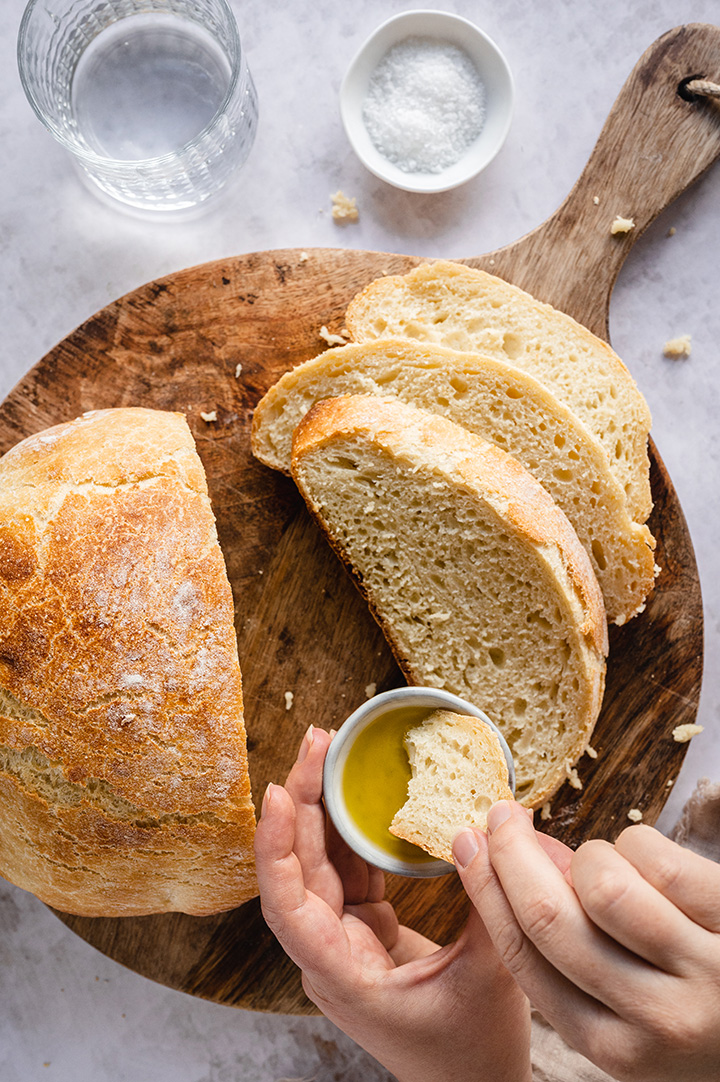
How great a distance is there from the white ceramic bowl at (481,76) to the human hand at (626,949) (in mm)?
2701

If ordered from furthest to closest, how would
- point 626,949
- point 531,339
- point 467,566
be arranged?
point 531,339
point 467,566
point 626,949

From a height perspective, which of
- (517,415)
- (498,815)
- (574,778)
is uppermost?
(517,415)

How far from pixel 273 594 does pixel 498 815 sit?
143 cm

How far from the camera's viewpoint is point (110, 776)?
2.53 meters

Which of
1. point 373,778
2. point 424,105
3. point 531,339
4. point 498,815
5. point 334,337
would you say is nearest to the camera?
point 498,815

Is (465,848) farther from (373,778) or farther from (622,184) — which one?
(622,184)

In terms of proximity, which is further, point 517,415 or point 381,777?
point 517,415

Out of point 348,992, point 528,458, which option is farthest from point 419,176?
point 348,992

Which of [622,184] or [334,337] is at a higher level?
[622,184]

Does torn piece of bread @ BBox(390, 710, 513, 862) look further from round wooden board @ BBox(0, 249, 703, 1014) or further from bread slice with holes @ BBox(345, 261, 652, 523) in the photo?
bread slice with holes @ BBox(345, 261, 652, 523)

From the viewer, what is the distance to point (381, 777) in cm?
269

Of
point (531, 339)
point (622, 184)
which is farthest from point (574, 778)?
point (622, 184)

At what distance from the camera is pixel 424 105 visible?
11.0 ft

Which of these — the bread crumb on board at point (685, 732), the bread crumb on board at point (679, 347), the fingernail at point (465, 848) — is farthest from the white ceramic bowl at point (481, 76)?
the fingernail at point (465, 848)
